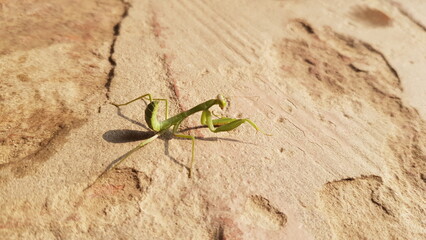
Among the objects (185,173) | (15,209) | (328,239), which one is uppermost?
(328,239)

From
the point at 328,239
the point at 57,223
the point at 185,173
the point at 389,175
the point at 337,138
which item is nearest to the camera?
the point at 57,223

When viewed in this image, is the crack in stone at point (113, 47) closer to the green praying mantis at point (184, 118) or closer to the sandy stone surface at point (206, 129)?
the sandy stone surface at point (206, 129)

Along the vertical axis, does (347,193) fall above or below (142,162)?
above

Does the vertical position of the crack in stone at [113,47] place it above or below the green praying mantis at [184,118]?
below

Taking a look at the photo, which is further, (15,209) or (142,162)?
(142,162)

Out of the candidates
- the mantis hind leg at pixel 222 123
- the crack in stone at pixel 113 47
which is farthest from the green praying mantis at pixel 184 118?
the crack in stone at pixel 113 47

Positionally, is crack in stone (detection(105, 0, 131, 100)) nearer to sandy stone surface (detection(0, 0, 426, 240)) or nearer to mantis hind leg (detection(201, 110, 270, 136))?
sandy stone surface (detection(0, 0, 426, 240))

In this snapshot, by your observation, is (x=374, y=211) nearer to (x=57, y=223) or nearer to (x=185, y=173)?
(x=185, y=173)

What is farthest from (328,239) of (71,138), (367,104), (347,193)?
(71,138)
